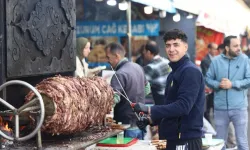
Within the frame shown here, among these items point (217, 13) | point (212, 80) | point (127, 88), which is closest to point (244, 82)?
point (212, 80)

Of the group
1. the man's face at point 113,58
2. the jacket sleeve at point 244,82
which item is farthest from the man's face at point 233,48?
the man's face at point 113,58

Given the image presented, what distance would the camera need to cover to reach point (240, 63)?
971cm

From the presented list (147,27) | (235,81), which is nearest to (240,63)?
(235,81)

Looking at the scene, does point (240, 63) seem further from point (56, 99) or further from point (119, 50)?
point (56, 99)

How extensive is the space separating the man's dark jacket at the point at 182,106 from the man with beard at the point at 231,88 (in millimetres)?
3814

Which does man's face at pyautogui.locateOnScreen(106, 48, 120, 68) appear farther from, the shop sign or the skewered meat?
the shop sign

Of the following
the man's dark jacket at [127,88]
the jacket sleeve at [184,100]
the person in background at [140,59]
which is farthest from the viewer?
the person in background at [140,59]

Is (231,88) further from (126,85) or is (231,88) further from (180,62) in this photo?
(180,62)

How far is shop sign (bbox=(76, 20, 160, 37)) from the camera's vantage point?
13.3 meters

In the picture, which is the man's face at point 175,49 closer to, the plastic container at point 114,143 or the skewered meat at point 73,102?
the skewered meat at point 73,102

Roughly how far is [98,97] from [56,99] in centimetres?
94

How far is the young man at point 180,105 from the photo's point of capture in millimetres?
5649

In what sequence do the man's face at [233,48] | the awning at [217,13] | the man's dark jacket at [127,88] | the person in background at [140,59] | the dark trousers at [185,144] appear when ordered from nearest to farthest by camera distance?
the dark trousers at [185,144], the man's dark jacket at [127,88], the man's face at [233,48], the person in background at [140,59], the awning at [217,13]

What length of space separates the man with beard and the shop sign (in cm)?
374
